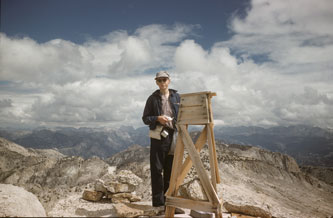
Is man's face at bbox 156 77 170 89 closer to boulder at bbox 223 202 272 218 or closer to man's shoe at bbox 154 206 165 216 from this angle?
man's shoe at bbox 154 206 165 216

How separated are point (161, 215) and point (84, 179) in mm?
39791

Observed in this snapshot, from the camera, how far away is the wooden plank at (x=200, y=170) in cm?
436

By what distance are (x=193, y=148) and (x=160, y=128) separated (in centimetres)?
101

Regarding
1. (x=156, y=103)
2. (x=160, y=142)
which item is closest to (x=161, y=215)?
(x=160, y=142)

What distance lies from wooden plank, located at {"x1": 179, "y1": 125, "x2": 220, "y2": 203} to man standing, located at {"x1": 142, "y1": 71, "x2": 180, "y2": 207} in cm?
60

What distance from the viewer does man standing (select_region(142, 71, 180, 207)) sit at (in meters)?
5.31

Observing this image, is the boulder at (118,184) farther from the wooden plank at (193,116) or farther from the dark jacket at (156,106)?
the wooden plank at (193,116)

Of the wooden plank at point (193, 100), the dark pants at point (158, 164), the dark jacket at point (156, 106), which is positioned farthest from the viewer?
the dark jacket at point (156, 106)

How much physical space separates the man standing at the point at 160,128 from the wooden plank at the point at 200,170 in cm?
60

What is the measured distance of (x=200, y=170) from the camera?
4.62 metres

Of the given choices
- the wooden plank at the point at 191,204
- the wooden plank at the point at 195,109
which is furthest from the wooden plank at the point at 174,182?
the wooden plank at the point at 195,109

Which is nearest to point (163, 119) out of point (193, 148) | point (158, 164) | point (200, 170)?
point (193, 148)

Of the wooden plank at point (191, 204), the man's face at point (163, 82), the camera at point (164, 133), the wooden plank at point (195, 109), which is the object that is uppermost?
the man's face at point (163, 82)

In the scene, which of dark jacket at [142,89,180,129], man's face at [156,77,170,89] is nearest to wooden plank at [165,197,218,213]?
dark jacket at [142,89,180,129]
